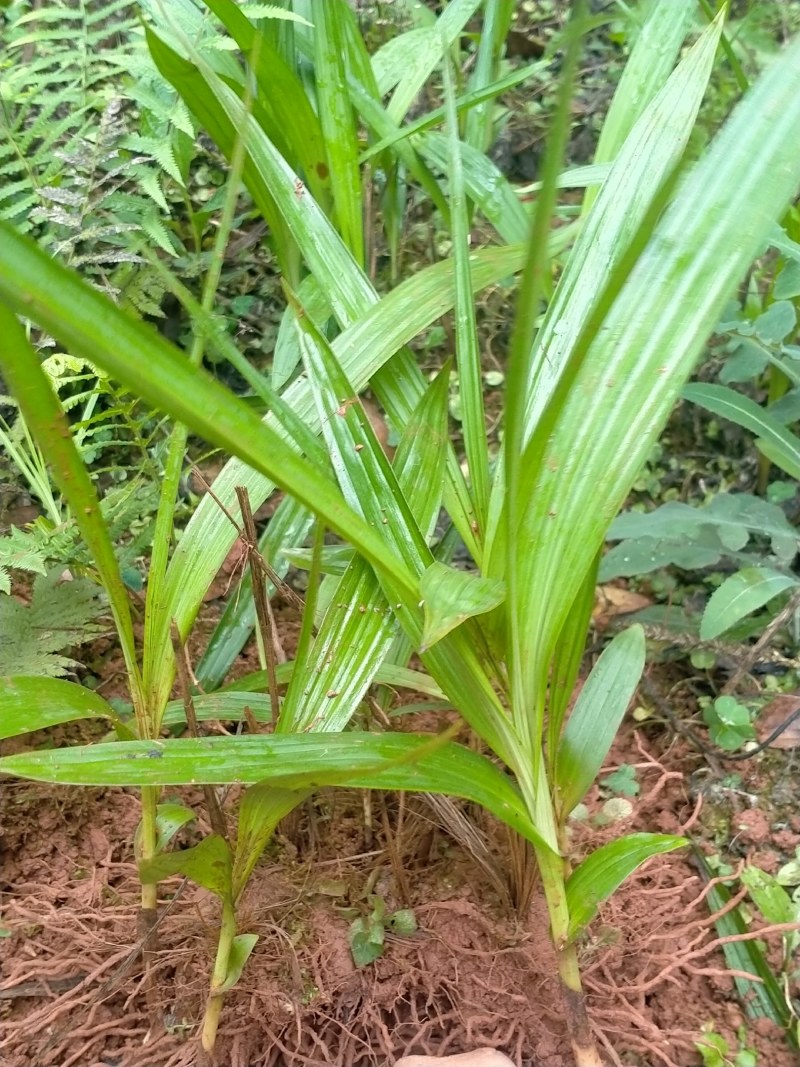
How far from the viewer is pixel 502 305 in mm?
1259

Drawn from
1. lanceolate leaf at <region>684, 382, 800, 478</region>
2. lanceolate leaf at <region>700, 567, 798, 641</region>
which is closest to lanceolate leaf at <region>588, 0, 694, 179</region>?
lanceolate leaf at <region>684, 382, 800, 478</region>

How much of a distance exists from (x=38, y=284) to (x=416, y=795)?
2.02 ft

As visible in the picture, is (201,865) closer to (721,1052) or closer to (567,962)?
(567,962)

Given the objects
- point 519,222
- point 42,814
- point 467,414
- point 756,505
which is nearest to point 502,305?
point 519,222

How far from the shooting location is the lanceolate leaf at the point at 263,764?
426 mm

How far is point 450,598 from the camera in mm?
411

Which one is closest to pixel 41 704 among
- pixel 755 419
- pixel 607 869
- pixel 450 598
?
pixel 450 598

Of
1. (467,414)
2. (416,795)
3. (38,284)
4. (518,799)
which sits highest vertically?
(38,284)

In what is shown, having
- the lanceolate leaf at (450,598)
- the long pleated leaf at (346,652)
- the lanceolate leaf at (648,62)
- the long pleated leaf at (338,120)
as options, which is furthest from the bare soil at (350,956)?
the lanceolate leaf at (648,62)

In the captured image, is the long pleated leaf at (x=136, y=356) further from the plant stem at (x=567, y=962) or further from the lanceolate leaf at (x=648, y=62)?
the lanceolate leaf at (x=648, y=62)

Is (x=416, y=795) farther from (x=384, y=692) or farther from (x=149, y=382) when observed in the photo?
(x=149, y=382)

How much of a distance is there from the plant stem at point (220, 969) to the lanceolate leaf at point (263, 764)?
161 mm

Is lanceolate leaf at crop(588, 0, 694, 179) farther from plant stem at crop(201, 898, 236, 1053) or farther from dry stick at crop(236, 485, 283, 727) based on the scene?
plant stem at crop(201, 898, 236, 1053)

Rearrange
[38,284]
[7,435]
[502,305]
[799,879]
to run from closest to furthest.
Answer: [38,284], [799,879], [7,435], [502,305]
